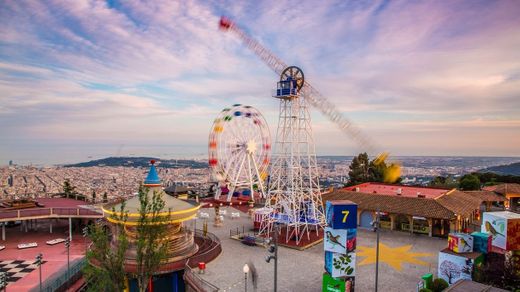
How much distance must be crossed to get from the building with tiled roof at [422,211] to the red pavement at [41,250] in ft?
80.6

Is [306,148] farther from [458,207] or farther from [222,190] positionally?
[222,190]

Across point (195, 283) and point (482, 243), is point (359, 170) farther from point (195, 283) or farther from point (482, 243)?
point (195, 283)

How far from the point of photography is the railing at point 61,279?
21022mm

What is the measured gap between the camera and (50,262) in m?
26.4

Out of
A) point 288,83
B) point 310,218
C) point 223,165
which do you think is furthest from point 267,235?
point 223,165

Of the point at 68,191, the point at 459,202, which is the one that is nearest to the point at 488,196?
the point at 459,202

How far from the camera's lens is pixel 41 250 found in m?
29.5

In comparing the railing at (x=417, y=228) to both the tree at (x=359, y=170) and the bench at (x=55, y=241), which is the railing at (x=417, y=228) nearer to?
the tree at (x=359, y=170)

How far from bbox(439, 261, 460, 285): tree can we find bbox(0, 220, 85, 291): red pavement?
2395cm

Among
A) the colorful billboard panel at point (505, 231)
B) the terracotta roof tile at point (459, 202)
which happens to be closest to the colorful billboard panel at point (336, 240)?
the colorful billboard panel at point (505, 231)

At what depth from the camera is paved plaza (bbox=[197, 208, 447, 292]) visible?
21.1 meters

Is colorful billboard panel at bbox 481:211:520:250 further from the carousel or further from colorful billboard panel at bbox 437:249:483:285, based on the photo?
the carousel

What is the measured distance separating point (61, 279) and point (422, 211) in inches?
1113

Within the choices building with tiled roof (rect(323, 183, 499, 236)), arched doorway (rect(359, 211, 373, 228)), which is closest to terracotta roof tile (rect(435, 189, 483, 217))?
building with tiled roof (rect(323, 183, 499, 236))
